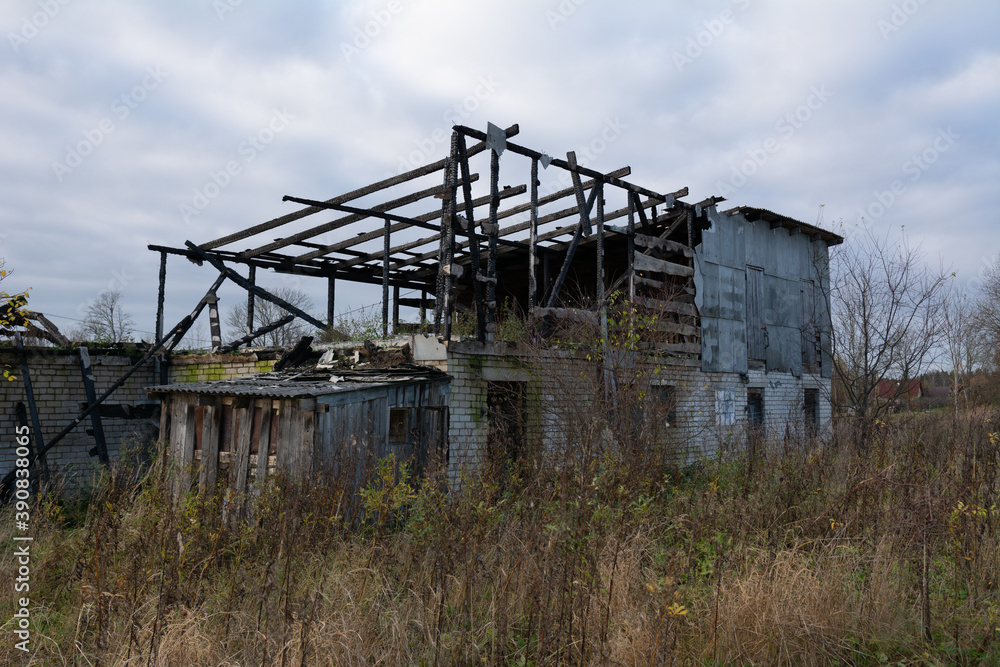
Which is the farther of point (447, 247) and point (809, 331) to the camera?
point (809, 331)

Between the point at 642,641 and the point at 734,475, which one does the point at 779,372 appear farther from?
the point at 642,641

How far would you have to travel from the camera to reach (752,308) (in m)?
14.4

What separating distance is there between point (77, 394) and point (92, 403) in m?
0.51

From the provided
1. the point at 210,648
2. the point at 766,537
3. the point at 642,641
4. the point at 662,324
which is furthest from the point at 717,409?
the point at 210,648

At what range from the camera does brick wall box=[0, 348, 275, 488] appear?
1136 centimetres

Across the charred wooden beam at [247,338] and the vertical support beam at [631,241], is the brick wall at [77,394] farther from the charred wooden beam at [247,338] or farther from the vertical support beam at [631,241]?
the vertical support beam at [631,241]

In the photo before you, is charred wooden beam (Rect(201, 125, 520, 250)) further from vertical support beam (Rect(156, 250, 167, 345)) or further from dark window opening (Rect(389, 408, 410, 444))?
dark window opening (Rect(389, 408, 410, 444))

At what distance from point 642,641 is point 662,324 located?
30.0 feet

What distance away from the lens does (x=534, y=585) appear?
3.36 meters

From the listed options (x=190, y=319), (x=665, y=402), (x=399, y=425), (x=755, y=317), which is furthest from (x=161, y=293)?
(x=755, y=317)

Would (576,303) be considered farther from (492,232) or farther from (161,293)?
(161,293)

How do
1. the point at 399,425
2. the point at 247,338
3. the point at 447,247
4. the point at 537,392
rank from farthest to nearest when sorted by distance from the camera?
1. the point at 247,338
2. the point at 537,392
3. the point at 447,247
4. the point at 399,425

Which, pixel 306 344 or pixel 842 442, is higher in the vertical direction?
pixel 306 344

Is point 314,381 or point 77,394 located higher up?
point 314,381
